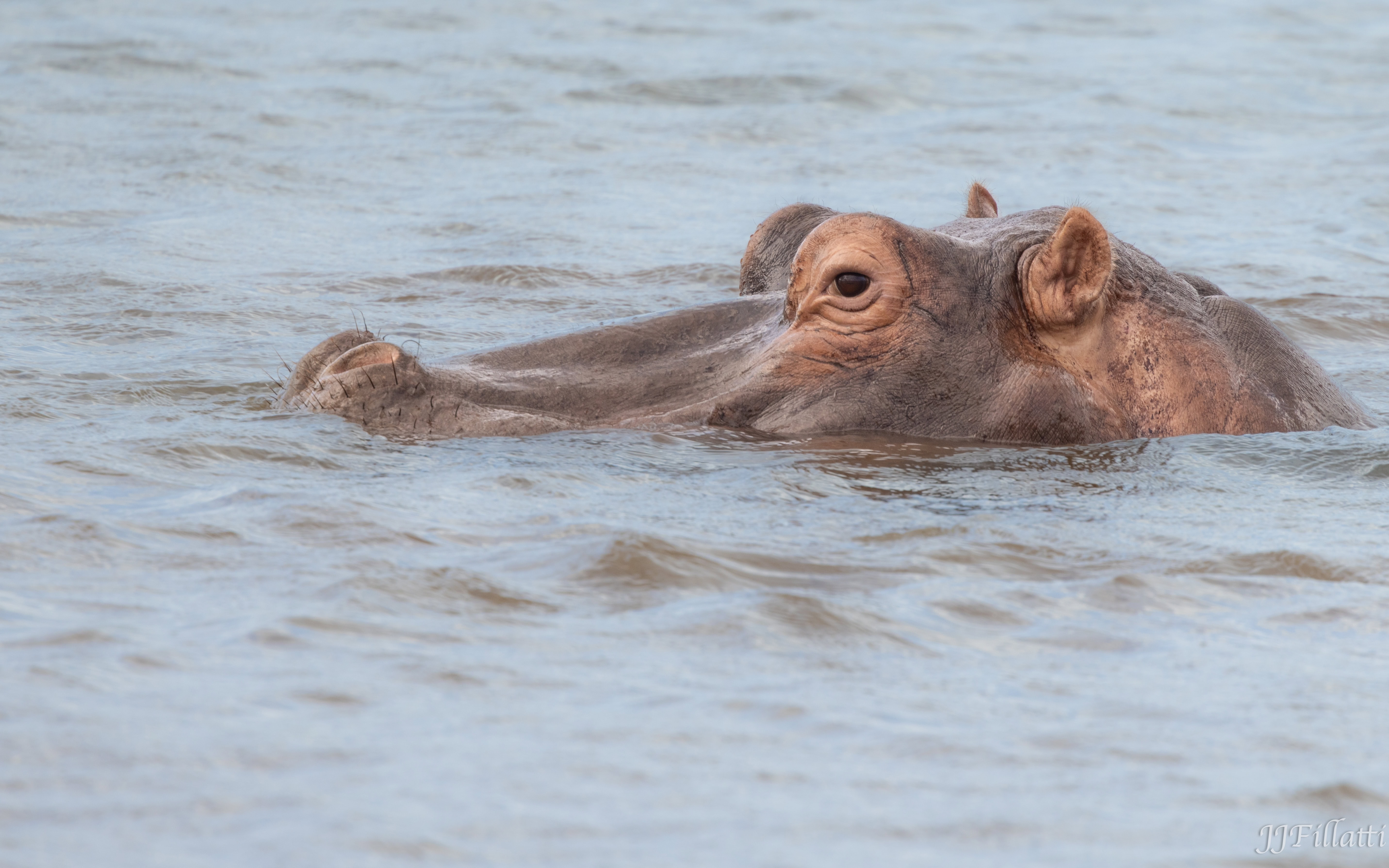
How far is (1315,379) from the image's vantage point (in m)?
6.55

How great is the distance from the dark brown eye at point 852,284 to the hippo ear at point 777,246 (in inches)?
33.4

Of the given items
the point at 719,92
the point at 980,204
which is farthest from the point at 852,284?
the point at 719,92

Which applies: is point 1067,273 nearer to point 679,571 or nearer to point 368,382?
point 679,571

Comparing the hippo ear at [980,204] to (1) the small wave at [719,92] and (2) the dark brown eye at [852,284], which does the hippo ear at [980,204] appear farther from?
(1) the small wave at [719,92]

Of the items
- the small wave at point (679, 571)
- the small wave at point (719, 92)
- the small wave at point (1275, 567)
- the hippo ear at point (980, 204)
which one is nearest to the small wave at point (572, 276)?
the hippo ear at point (980, 204)

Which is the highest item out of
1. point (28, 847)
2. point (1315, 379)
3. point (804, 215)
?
point (804, 215)

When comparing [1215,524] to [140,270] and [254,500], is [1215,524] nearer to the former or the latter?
[254,500]

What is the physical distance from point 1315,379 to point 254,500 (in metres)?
3.89

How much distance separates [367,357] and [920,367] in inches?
74.3

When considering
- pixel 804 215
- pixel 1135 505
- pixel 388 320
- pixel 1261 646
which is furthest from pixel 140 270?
pixel 1261 646

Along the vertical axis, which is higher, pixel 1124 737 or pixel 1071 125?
pixel 1071 125
